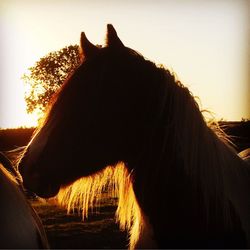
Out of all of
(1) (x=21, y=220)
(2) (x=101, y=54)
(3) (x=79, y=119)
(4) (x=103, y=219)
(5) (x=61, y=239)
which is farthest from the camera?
(4) (x=103, y=219)

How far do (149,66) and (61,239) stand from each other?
5.60 m

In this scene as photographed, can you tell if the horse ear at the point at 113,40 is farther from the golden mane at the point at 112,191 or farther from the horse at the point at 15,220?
the horse at the point at 15,220

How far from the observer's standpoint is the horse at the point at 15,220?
252 centimetres

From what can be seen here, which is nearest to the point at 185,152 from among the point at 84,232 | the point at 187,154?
the point at 187,154

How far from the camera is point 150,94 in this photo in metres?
2.40

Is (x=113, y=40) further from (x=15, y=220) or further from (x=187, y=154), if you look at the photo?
(x=15, y=220)

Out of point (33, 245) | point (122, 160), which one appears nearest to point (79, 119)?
point (122, 160)

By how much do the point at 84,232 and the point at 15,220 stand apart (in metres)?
5.41

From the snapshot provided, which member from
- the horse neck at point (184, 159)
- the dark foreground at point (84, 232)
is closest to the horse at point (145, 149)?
the horse neck at point (184, 159)

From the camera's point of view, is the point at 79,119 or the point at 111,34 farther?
the point at 111,34

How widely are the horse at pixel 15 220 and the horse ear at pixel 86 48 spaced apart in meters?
1.01

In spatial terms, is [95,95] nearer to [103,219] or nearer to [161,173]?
[161,173]

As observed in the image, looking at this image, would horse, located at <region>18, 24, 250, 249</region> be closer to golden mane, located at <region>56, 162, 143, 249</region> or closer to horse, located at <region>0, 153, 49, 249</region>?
golden mane, located at <region>56, 162, 143, 249</region>

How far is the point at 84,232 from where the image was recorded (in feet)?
25.8
